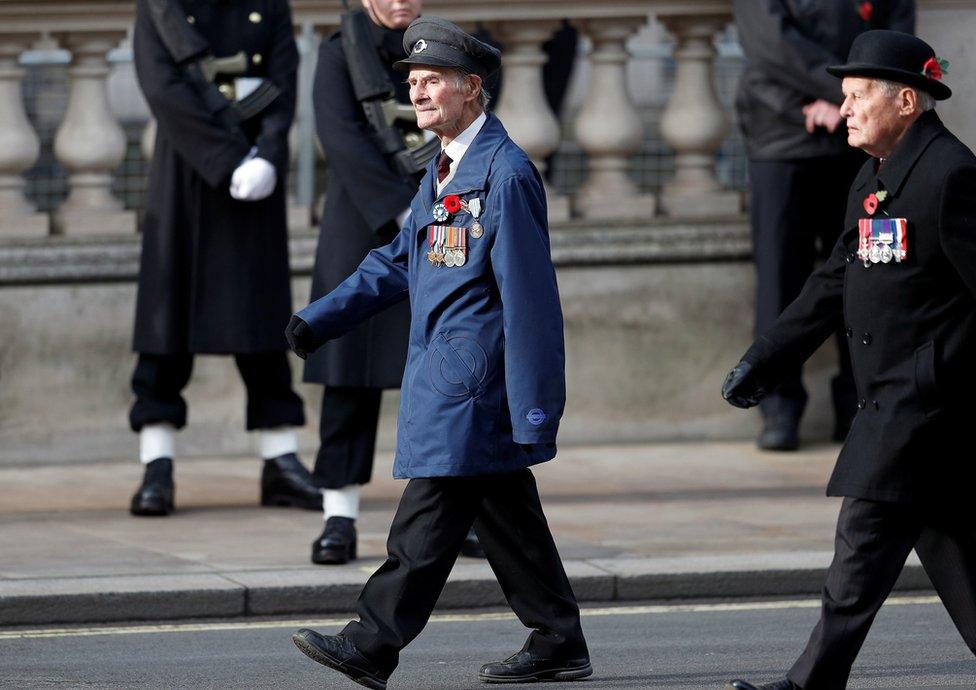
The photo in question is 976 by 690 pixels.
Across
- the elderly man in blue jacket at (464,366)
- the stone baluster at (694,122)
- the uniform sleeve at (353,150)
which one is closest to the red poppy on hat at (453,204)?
the elderly man in blue jacket at (464,366)

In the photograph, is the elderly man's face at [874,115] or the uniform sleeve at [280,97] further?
the uniform sleeve at [280,97]

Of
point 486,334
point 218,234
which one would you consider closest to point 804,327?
point 486,334

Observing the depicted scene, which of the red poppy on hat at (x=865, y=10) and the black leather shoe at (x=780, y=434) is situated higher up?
the red poppy on hat at (x=865, y=10)

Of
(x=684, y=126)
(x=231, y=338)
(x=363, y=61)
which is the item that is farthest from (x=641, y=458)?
(x=363, y=61)

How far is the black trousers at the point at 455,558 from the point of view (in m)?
6.08

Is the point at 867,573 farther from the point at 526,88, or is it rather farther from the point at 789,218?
the point at 526,88

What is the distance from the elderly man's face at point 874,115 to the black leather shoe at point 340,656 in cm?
187

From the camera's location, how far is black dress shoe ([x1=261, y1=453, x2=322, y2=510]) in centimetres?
905

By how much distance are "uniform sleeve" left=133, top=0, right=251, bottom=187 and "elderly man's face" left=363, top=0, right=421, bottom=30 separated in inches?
43.1

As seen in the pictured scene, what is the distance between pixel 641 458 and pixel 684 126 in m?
1.61

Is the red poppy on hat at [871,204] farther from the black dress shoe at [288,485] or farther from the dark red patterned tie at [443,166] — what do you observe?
the black dress shoe at [288,485]

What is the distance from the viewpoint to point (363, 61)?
786cm

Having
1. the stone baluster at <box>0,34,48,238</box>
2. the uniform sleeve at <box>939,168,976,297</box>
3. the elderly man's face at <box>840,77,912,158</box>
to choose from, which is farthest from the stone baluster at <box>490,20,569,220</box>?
the uniform sleeve at <box>939,168,976,297</box>

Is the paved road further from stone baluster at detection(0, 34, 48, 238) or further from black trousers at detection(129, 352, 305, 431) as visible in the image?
stone baluster at detection(0, 34, 48, 238)
